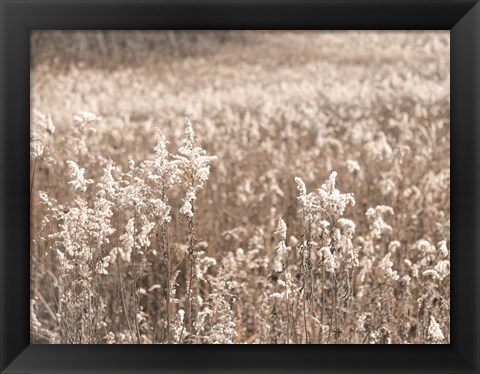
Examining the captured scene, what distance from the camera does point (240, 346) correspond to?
2.18 meters

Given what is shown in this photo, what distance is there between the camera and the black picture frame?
218 cm

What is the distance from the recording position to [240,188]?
3893 millimetres

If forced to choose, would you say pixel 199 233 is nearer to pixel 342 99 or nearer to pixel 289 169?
pixel 289 169

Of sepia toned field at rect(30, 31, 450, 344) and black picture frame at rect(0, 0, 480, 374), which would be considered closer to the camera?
black picture frame at rect(0, 0, 480, 374)

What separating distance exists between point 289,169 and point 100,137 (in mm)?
1593

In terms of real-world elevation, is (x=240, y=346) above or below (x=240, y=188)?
below

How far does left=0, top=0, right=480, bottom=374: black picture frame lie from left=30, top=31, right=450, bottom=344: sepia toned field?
0.36ft

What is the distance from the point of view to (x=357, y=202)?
4.07 metres

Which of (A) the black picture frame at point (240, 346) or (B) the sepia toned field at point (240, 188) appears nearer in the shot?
(A) the black picture frame at point (240, 346)

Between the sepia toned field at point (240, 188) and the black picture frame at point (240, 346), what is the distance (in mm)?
109

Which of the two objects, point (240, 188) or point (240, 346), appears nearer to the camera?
point (240, 346)

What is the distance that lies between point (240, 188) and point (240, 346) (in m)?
1.77

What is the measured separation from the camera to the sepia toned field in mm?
2342

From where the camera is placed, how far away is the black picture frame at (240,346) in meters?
2.18
